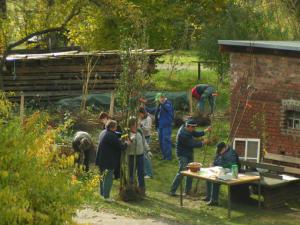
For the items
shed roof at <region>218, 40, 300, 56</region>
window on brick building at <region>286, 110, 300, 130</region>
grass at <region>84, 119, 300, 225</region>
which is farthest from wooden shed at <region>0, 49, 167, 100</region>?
grass at <region>84, 119, 300, 225</region>

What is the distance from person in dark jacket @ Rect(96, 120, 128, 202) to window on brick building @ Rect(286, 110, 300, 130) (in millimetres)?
4002

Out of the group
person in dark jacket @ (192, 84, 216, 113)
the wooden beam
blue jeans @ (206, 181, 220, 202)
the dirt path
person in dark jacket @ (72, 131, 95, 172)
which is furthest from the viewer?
person in dark jacket @ (192, 84, 216, 113)

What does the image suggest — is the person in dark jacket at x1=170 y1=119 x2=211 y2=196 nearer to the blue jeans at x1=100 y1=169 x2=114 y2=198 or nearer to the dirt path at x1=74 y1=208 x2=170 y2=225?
the blue jeans at x1=100 y1=169 x2=114 y2=198

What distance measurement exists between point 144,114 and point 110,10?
6475mm

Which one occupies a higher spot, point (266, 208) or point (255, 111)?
point (255, 111)

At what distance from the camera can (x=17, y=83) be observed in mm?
28234

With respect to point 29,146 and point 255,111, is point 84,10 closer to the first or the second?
point 255,111

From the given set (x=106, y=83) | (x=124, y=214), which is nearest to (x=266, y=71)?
(x=124, y=214)

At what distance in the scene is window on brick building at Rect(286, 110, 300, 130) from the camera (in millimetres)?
17500

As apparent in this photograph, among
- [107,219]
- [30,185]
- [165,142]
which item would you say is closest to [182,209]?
[107,219]

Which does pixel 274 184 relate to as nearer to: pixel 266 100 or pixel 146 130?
pixel 266 100

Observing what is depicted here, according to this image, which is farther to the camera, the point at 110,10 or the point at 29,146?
the point at 110,10

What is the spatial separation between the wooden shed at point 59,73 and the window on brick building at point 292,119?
1094 centimetres

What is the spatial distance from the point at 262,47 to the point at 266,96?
113cm
